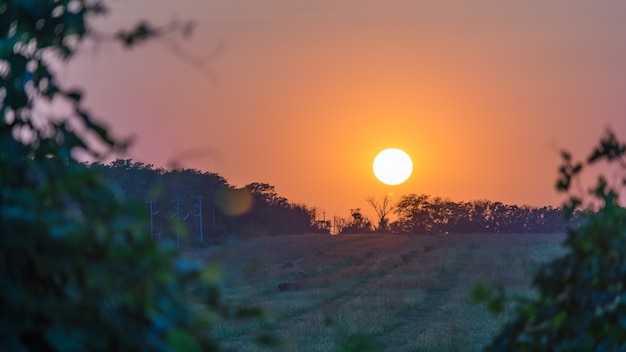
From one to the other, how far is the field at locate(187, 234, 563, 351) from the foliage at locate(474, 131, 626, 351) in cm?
19

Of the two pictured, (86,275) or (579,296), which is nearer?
(86,275)

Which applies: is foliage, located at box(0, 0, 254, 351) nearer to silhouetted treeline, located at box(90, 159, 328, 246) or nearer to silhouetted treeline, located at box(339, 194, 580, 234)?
silhouetted treeline, located at box(90, 159, 328, 246)

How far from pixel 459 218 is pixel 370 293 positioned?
267 ft

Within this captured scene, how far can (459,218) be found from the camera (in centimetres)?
11000

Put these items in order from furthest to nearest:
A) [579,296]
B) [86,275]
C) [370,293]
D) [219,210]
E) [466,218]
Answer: [466,218], [219,210], [370,293], [579,296], [86,275]

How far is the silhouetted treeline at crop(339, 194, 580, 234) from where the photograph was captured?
105 m

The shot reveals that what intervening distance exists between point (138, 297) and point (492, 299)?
4.04ft

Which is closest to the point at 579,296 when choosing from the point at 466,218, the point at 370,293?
the point at 370,293

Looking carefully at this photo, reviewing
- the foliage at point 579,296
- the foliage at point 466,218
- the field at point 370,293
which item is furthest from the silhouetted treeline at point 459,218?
the foliage at point 579,296

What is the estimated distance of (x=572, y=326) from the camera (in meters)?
2.95

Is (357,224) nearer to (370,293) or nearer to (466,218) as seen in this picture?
(466,218)

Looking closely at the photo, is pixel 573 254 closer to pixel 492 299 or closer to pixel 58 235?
pixel 492 299

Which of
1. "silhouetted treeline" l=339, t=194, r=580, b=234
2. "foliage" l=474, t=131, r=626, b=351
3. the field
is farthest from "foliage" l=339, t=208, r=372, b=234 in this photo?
"foliage" l=474, t=131, r=626, b=351

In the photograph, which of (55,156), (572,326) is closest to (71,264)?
(55,156)
